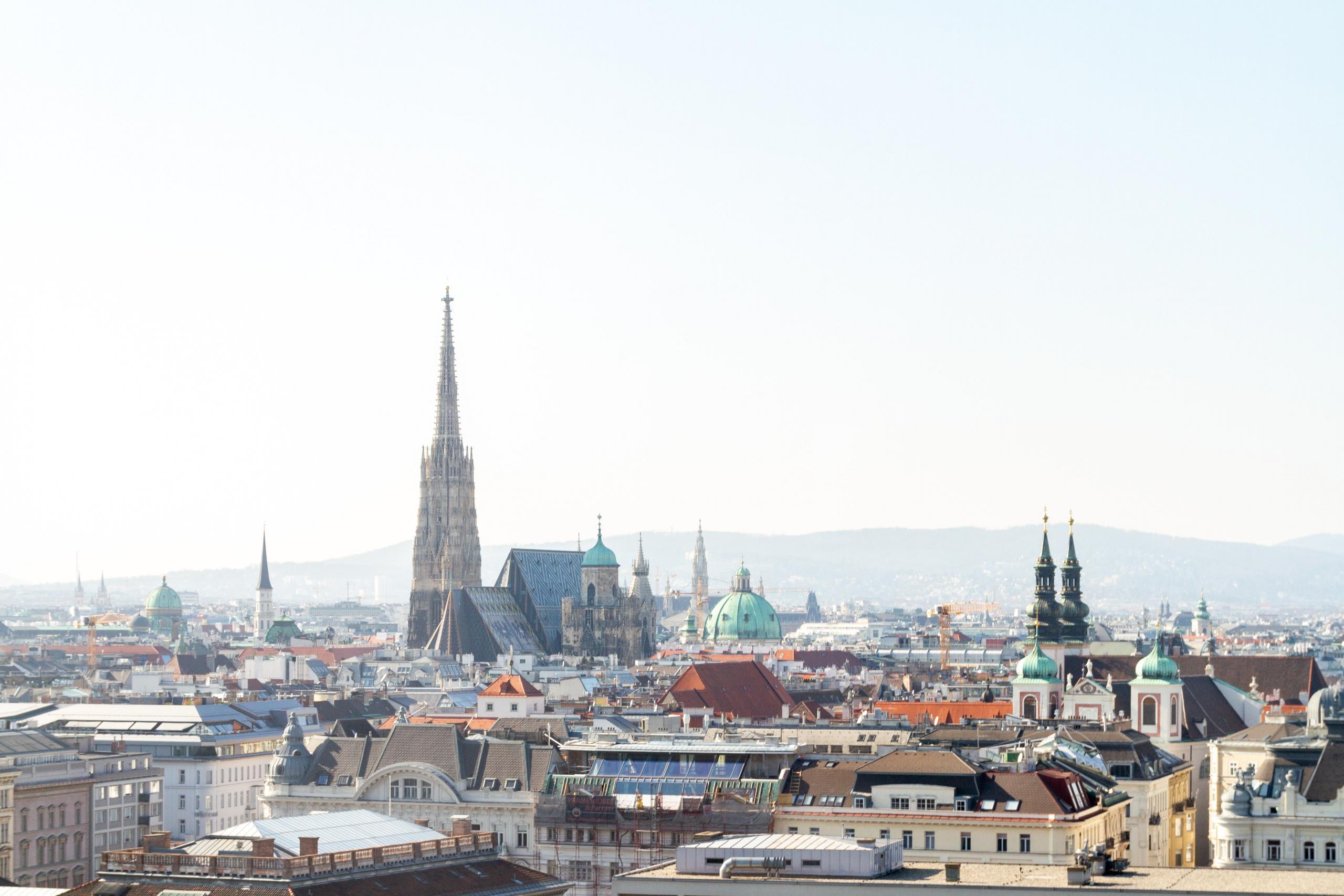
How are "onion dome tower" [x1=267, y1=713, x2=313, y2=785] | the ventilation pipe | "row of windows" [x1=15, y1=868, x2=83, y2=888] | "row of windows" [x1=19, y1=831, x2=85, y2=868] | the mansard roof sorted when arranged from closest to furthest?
the ventilation pipe
the mansard roof
"row of windows" [x1=15, y1=868, x2=83, y2=888]
"onion dome tower" [x1=267, y1=713, x2=313, y2=785]
"row of windows" [x1=19, y1=831, x2=85, y2=868]

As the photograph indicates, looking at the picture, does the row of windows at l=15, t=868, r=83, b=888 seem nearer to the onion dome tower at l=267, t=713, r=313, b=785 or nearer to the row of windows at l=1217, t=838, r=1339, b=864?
the onion dome tower at l=267, t=713, r=313, b=785

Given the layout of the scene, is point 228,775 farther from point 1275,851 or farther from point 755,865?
point 755,865

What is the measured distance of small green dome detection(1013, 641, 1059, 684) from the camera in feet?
501

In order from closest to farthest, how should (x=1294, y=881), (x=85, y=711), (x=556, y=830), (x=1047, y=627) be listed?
(x=1294, y=881) → (x=556, y=830) → (x=85, y=711) → (x=1047, y=627)

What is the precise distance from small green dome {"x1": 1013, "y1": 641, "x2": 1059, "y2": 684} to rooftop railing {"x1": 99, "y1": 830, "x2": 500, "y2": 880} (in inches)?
3447

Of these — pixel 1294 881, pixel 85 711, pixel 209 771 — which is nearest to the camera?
pixel 1294 881

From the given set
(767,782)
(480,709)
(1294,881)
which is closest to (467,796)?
(767,782)

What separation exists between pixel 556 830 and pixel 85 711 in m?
54.0

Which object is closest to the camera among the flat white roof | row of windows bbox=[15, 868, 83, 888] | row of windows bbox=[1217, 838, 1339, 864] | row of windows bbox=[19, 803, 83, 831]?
the flat white roof

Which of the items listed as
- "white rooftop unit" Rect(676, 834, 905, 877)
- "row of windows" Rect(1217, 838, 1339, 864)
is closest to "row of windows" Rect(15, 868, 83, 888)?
"row of windows" Rect(1217, 838, 1339, 864)

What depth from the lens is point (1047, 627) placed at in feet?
541

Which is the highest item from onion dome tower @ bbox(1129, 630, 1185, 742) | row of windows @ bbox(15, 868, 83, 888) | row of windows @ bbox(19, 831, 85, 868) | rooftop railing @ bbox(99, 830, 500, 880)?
onion dome tower @ bbox(1129, 630, 1185, 742)

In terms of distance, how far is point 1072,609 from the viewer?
168250mm

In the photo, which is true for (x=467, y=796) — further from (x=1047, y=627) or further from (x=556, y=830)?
(x=1047, y=627)
